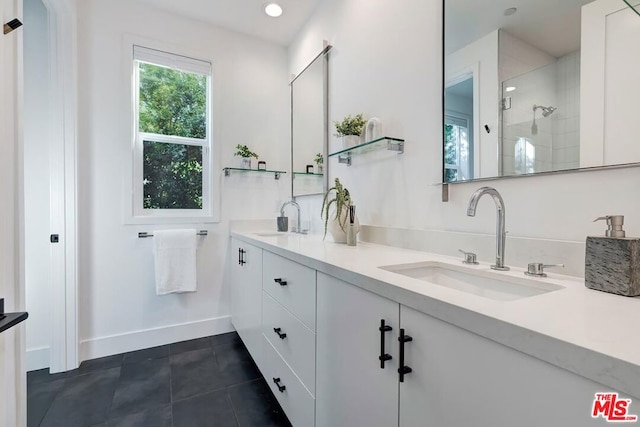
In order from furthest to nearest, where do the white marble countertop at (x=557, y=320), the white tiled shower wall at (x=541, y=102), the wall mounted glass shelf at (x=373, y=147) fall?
1. the wall mounted glass shelf at (x=373, y=147)
2. the white tiled shower wall at (x=541, y=102)
3. the white marble countertop at (x=557, y=320)

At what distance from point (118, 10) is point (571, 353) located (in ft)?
10.3

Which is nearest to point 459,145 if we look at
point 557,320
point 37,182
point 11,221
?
point 557,320

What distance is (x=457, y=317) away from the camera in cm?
59

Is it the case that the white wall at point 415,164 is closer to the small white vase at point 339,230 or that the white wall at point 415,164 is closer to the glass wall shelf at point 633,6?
the small white vase at point 339,230

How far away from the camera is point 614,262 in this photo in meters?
0.70

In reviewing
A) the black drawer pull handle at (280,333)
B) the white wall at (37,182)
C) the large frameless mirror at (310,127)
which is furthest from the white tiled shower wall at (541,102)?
the white wall at (37,182)

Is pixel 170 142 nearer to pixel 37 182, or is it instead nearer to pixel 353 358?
pixel 37 182

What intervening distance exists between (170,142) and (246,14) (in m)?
1.22

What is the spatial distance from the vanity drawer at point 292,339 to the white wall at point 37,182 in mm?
1562

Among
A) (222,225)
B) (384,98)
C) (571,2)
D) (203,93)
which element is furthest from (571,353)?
(203,93)

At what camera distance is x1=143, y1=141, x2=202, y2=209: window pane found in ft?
7.73

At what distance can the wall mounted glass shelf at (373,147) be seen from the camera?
1.51 meters

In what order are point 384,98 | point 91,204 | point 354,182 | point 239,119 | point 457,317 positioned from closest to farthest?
point 457,317 → point 384,98 → point 354,182 → point 91,204 → point 239,119

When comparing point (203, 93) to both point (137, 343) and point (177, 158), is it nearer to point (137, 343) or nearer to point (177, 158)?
point (177, 158)
